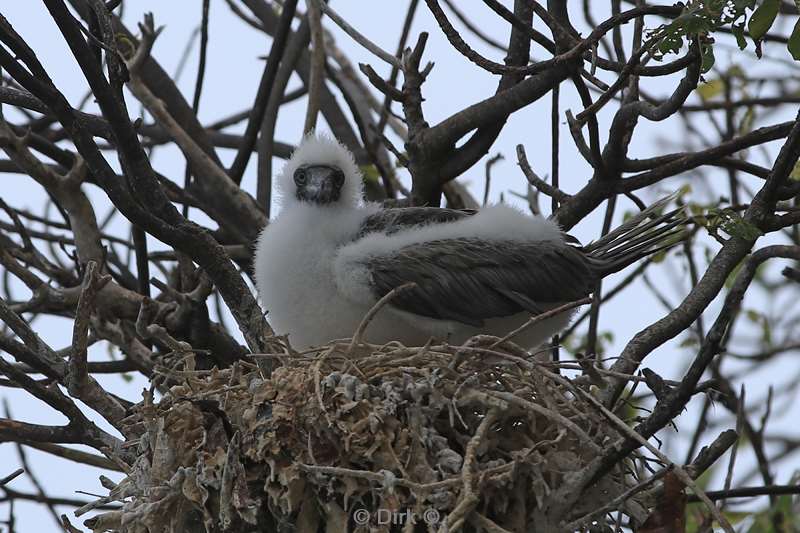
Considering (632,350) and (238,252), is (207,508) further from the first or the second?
(238,252)

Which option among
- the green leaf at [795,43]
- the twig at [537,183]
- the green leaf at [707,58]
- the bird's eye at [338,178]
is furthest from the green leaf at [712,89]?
the green leaf at [795,43]

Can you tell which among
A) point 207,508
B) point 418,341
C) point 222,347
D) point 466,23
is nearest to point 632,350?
point 418,341

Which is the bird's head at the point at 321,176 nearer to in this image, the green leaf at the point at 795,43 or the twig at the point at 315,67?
the twig at the point at 315,67

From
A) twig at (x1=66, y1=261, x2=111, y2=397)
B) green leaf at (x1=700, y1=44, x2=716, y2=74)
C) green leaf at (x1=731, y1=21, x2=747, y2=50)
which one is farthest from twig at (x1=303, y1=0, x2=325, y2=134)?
green leaf at (x1=731, y1=21, x2=747, y2=50)

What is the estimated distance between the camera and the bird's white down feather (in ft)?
14.9

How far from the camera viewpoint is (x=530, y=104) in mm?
5383

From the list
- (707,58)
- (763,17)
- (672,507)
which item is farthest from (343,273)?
(763,17)

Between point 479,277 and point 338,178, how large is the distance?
0.88 metres

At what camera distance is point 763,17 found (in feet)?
11.7

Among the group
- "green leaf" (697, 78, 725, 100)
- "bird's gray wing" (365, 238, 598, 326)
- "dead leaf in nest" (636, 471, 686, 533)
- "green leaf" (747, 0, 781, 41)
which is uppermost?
"green leaf" (697, 78, 725, 100)

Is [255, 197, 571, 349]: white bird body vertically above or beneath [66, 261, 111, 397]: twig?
above

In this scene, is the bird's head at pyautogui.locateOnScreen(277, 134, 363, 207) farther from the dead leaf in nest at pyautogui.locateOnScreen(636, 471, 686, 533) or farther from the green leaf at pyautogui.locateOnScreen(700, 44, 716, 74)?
the dead leaf in nest at pyautogui.locateOnScreen(636, 471, 686, 533)

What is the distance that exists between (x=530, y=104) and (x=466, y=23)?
150cm

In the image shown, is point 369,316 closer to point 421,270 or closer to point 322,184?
point 421,270
